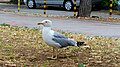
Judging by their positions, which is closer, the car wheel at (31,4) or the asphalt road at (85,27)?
the asphalt road at (85,27)

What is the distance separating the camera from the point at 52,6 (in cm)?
2627

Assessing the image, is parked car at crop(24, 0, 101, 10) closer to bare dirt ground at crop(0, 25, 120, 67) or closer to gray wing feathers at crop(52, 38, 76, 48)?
bare dirt ground at crop(0, 25, 120, 67)

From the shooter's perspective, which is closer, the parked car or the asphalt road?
the asphalt road

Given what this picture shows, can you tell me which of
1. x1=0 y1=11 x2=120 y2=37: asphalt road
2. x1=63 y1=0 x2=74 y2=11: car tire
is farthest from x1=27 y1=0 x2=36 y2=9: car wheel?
x1=0 y1=11 x2=120 y2=37: asphalt road

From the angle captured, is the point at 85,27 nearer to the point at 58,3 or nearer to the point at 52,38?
the point at 52,38

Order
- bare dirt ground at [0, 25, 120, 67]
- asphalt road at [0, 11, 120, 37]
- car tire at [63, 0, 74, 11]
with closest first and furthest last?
bare dirt ground at [0, 25, 120, 67] → asphalt road at [0, 11, 120, 37] → car tire at [63, 0, 74, 11]

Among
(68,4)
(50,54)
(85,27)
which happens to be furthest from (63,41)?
(68,4)

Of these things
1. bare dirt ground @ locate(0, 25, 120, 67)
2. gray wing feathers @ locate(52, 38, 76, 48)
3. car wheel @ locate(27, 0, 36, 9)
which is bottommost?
car wheel @ locate(27, 0, 36, 9)

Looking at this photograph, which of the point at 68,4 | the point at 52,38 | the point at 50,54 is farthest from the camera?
the point at 68,4

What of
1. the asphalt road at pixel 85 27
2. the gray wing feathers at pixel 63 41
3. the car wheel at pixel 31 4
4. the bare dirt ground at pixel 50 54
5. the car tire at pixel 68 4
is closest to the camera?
the bare dirt ground at pixel 50 54

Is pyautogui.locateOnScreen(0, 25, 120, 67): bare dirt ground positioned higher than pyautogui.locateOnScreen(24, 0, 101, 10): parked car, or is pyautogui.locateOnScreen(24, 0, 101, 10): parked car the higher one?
pyautogui.locateOnScreen(0, 25, 120, 67): bare dirt ground

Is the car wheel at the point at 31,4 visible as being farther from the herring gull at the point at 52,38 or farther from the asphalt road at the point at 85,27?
the herring gull at the point at 52,38

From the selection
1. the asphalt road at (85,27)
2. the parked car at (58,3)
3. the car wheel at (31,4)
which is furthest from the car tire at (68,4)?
the asphalt road at (85,27)

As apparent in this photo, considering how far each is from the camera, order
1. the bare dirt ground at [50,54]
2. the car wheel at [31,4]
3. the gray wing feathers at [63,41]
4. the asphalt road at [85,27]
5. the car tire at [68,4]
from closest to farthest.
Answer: the bare dirt ground at [50,54]
the gray wing feathers at [63,41]
the asphalt road at [85,27]
the car tire at [68,4]
the car wheel at [31,4]
